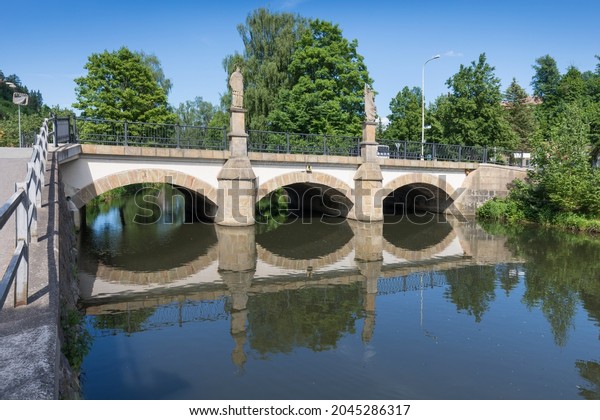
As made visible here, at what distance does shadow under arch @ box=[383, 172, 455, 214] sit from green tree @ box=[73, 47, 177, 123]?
15217mm

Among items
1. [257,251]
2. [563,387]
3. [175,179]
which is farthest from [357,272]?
[175,179]

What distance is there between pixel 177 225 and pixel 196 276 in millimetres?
9205

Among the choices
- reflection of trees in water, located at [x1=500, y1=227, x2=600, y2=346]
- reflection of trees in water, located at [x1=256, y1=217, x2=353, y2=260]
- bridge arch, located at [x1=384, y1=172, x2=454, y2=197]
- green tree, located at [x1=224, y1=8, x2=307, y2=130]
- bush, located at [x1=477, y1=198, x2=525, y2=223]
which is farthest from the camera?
green tree, located at [x1=224, y1=8, x2=307, y2=130]

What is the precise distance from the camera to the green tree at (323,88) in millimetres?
25031

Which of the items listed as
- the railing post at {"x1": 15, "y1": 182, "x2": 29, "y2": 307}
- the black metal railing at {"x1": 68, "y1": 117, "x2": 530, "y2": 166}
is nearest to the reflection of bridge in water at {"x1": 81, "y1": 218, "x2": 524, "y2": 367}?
the railing post at {"x1": 15, "y1": 182, "x2": 29, "y2": 307}

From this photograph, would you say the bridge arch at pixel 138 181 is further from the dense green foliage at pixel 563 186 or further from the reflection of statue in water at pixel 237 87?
the dense green foliage at pixel 563 186

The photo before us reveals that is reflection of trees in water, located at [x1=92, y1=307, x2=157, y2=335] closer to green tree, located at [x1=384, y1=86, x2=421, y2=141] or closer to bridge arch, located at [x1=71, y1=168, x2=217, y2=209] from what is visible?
bridge arch, located at [x1=71, y1=168, x2=217, y2=209]

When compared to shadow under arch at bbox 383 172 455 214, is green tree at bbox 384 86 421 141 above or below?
above

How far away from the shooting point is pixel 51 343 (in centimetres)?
336

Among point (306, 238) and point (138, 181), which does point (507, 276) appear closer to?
point (306, 238)

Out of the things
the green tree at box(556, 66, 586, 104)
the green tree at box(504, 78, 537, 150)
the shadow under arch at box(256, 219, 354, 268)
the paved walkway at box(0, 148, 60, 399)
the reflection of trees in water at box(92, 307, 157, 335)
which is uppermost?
the green tree at box(556, 66, 586, 104)

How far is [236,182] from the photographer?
16.0 m

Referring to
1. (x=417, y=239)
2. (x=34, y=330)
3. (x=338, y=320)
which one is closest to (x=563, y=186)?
(x=417, y=239)

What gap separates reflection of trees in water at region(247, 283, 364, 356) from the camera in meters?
6.50
